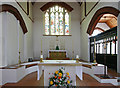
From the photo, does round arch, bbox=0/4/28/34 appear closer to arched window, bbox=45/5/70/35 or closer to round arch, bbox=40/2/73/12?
arched window, bbox=45/5/70/35

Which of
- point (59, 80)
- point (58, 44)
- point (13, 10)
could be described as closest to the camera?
point (59, 80)

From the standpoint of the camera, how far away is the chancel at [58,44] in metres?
3.92

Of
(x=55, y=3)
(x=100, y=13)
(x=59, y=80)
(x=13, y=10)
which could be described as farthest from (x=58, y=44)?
(x=59, y=80)

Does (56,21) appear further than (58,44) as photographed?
Yes

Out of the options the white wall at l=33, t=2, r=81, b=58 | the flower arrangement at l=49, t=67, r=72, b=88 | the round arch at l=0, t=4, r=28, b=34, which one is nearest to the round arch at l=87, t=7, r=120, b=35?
the white wall at l=33, t=2, r=81, b=58

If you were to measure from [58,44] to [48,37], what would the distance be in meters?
1.13

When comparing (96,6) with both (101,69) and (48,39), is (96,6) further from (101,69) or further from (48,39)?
(48,39)

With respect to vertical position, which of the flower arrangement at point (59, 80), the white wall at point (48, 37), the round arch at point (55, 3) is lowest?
the flower arrangement at point (59, 80)

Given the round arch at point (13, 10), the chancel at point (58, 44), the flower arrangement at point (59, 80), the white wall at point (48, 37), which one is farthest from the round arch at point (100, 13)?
the round arch at point (13, 10)

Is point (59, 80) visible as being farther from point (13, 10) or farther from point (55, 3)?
point (55, 3)

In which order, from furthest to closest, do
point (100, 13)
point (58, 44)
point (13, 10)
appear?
point (58, 44) < point (100, 13) < point (13, 10)

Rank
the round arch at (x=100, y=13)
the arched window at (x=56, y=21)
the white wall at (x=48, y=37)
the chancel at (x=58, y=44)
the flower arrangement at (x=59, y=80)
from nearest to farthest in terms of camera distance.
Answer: the flower arrangement at (x=59, y=80)
the chancel at (x=58, y=44)
the round arch at (x=100, y=13)
the white wall at (x=48, y=37)
the arched window at (x=56, y=21)

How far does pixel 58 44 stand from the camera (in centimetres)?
1079

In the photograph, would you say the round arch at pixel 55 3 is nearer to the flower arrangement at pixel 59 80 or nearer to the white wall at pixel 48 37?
the white wall at pixel 48 37
